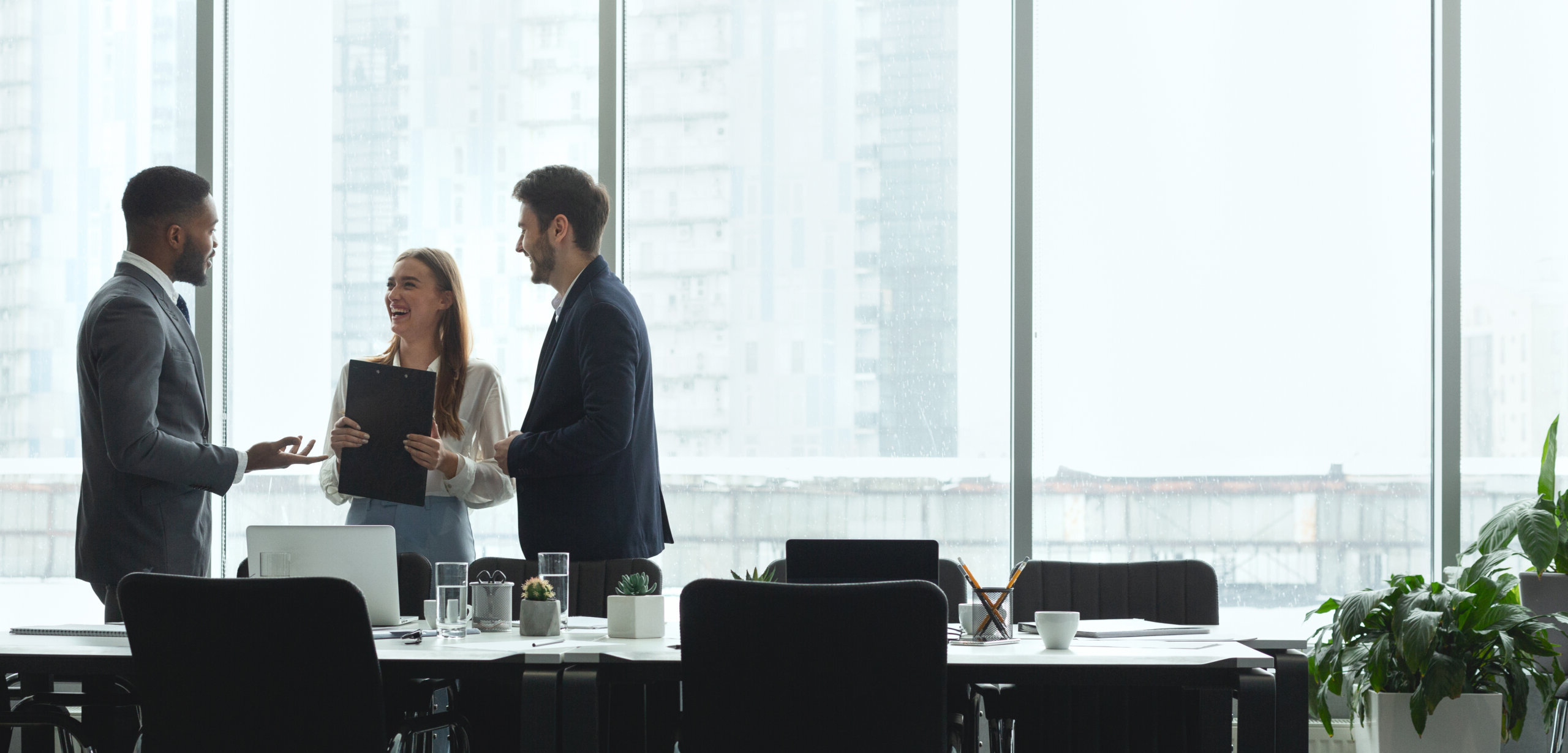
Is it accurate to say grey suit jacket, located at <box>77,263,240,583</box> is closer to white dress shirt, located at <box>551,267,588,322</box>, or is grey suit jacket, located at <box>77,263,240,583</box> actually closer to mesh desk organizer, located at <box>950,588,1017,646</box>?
white dress shirt, located at <box>551,267,588,322</box>

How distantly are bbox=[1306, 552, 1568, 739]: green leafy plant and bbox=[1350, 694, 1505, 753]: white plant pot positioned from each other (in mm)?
32

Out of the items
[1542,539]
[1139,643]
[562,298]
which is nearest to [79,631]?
[562,298]

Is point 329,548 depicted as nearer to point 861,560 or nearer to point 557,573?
point 557,573

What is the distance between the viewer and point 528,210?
3256 millimetres

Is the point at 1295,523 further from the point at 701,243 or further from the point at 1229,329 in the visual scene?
the point at 701,243

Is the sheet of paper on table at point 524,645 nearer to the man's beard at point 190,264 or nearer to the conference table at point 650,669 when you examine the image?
the conference table at point 650,669

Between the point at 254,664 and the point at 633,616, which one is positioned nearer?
the point at 254,664

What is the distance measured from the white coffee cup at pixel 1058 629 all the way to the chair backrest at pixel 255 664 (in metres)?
1.17

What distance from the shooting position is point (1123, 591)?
3111mm

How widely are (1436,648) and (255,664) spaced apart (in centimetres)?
303

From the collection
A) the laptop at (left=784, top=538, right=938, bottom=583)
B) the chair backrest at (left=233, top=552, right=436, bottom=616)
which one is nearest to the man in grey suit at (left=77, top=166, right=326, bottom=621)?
the chair backrest at (left=233, top=552, right=436, bottom=616)

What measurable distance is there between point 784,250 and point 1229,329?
1.62 meters

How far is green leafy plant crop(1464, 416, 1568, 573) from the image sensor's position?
3672mm

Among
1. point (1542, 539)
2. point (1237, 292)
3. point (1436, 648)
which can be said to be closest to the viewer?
point (1436, 648)
